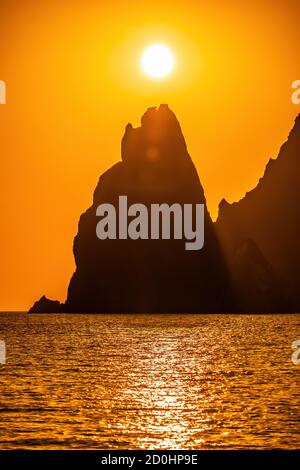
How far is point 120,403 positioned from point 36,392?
825cm

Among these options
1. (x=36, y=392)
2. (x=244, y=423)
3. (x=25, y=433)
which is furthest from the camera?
(x=36, y=392)

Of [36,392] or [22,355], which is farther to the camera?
[22,355]

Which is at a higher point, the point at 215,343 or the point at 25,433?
the point at 215,343

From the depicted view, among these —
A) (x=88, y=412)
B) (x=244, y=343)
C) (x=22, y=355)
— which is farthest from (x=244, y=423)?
(x=244, y=343)
